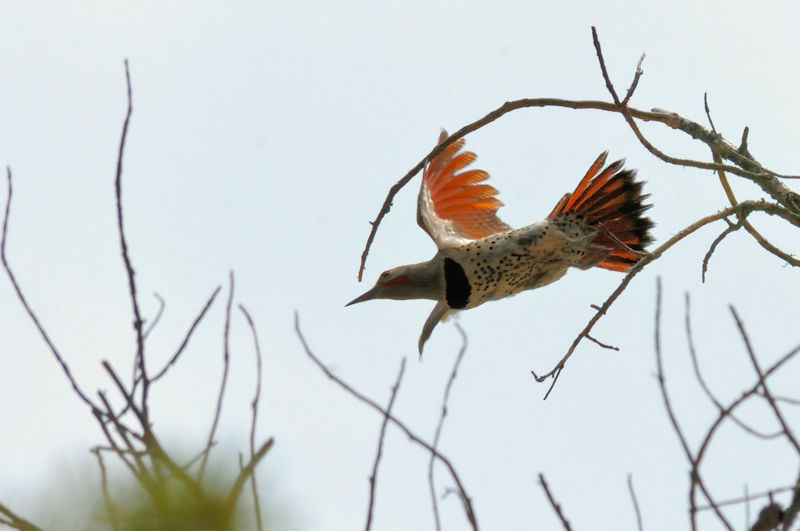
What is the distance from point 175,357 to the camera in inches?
95.3

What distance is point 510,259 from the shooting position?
5.31 metres

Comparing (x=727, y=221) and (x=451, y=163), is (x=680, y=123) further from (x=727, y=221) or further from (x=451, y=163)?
(x=451, y=163)

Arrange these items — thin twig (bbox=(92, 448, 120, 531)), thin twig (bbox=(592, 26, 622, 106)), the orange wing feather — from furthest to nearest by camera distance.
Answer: the orange wing feather
thin twig (bbox=(592, 26, 622, 106))
thin twig (bbox=(92, 448, 120, 531))

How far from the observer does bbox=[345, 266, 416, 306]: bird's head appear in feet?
18.9

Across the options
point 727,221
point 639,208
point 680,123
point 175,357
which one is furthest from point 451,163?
point 175,357

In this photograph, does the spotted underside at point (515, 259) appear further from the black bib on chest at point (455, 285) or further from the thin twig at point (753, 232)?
the thin twig at point (753, 232)

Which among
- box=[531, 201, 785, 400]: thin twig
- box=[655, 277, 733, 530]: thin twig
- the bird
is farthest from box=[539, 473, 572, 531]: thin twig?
the bird

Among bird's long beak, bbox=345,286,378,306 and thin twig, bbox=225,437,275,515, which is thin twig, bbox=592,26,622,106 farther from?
bird's long beak, bbox=345,286,378,306

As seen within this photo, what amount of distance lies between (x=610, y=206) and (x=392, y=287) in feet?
4.47

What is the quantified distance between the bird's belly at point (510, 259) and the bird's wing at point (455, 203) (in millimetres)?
372

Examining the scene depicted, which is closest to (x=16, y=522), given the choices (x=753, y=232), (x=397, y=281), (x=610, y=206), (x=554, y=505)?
(x=554, y=505)

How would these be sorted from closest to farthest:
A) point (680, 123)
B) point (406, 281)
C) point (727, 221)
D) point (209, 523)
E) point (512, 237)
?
point (209, 523)
point (727, 221)
point (680, 123)
point (512, 237)
point (406, 281)

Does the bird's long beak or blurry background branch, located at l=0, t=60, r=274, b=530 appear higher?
the bird's long beak

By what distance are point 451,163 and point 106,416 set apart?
3973 millimetres
